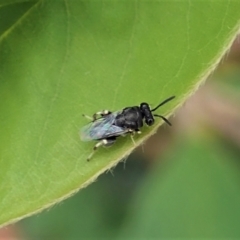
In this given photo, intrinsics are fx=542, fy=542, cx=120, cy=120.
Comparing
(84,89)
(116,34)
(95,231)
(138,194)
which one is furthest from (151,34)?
(95,231)

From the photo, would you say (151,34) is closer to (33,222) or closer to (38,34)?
(38,34)

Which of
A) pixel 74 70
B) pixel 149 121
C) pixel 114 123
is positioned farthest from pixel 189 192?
pixel 74 70

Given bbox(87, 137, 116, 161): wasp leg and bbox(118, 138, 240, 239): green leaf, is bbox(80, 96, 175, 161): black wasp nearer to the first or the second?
bbox(87, 137, 116, 161): wasp leg

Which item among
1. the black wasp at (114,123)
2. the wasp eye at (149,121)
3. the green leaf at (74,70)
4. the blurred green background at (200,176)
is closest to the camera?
the green leaf at (74,70)

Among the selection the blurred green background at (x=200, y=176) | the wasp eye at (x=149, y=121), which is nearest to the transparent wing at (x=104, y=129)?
the wasp eye at (x=149, y=121)

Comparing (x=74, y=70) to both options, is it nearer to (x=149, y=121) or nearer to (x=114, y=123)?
(x=149, y=121)

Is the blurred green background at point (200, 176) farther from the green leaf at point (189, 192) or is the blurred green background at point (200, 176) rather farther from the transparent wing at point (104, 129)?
the transparent wing at point (104, 129)

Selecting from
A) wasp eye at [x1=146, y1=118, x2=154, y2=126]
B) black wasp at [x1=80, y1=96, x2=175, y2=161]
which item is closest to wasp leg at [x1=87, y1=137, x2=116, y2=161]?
black wasp at [x1=80, y1=96, x2=175, y2=161]
